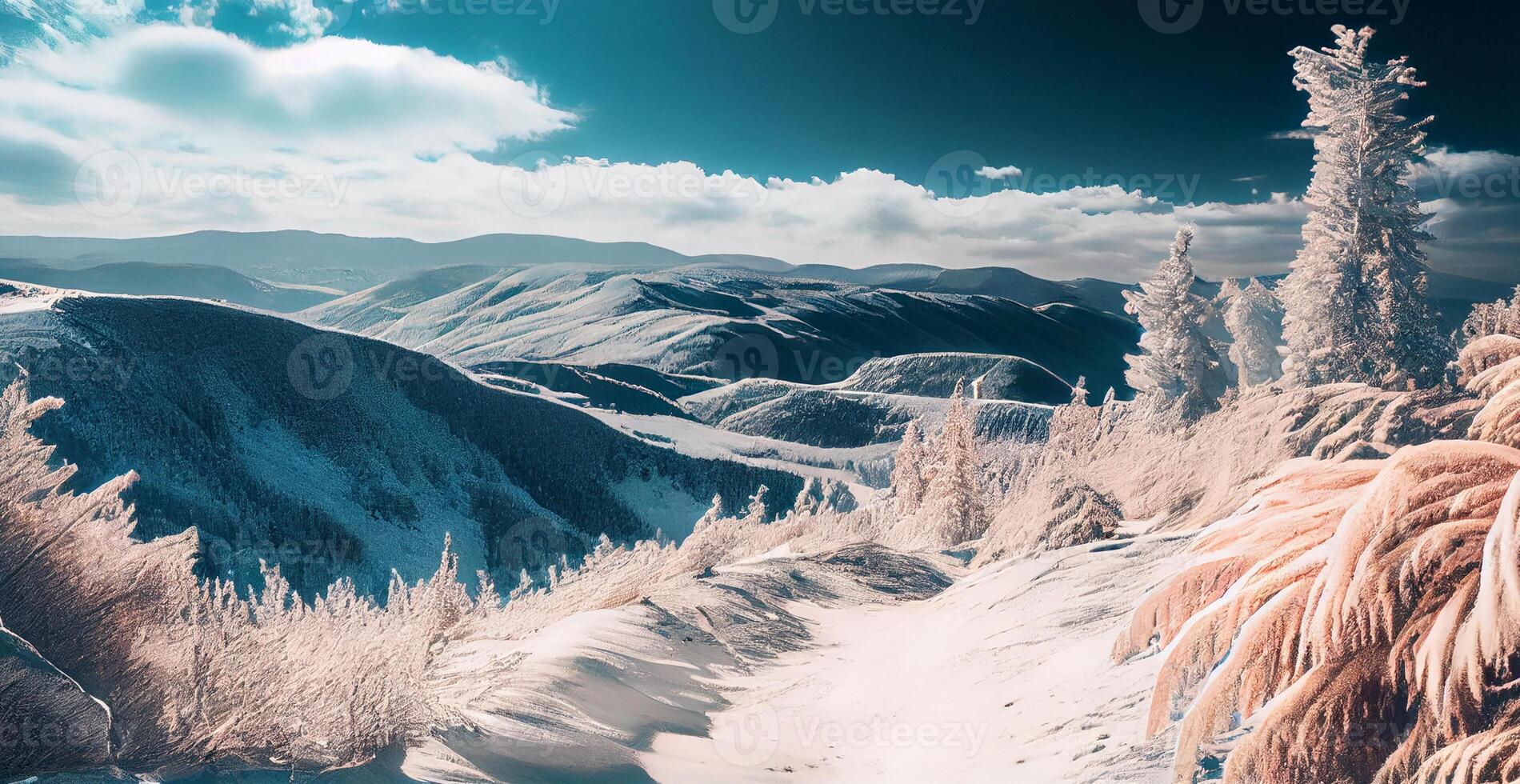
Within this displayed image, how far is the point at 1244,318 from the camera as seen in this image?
32.4 ft

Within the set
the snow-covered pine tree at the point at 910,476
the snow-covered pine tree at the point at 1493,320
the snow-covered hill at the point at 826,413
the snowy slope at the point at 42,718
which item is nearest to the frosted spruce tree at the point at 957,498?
the snow-covered pine tree at the point at 910,476

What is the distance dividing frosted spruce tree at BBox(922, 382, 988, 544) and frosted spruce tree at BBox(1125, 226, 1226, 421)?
14.4 ft

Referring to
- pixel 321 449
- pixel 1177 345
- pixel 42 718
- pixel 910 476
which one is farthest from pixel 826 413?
pixel 42 718

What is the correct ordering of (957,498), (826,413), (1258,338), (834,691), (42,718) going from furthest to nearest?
(826,413)
(957,498)
(1258,338)
(834,691)
(42,718)

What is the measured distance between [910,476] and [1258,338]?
9429mm

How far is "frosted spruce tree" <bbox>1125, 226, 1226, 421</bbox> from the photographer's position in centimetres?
748

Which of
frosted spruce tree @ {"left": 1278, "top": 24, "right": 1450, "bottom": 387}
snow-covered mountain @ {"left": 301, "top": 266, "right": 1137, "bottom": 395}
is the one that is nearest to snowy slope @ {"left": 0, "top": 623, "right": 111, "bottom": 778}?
frosted spruce tree @ {"left": 1278, "top": 24, "right": 1450, "bottom": 387}

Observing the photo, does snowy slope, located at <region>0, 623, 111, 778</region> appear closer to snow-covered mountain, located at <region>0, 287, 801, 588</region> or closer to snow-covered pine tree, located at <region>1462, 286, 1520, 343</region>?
snow-covered pine tree, located at <region>1462, 286, 1520, 343</region>

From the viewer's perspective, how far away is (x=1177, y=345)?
309 inches

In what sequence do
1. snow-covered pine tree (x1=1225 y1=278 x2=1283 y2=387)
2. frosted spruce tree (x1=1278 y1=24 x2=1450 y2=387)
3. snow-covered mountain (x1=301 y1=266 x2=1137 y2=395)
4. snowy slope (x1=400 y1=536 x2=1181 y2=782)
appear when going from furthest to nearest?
snow-covered mountain (x1=301 y1=266 x2=1137 y2=395) → snow-covered pine tree (x1=1225 y1=278 x2=1283 y2=387) → frosted spruce tree (x1=1278 y1=24 x2=1450 y2=387) → snowy slope (x1=400 y1=536 x2=1181 y2=782)

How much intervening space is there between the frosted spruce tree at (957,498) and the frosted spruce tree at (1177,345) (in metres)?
4.40

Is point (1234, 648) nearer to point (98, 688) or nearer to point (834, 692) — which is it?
point (834, 692)

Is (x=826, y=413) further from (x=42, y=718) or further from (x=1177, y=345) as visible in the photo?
(x=42, y=718)

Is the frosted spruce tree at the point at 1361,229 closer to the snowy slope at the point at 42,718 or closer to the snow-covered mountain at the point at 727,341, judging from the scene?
the snowy slope at the point at 42,718
